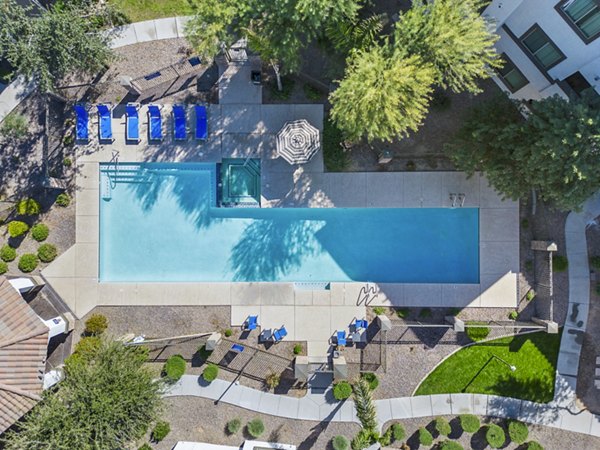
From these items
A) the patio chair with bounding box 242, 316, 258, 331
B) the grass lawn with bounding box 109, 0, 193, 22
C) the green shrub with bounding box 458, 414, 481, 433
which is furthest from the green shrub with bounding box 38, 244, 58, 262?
the green shrub with bounding box 458, 414, 481, 433

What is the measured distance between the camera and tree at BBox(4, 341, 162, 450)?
16.8 meters

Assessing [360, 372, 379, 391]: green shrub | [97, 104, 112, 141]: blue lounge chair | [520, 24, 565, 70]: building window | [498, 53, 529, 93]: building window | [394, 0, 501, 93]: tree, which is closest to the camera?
[394, 0, 501, 93]: tree

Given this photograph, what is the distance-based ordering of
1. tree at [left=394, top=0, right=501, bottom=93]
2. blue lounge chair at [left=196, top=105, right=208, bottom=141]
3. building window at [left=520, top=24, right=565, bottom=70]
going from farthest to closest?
blue lounge chair at [left=196, top=105, right=208, bottom=141]
building window at [left=520, top=24, right=565, bottom=70]
tree at [left=394, top=0, right=501, bottom=93]

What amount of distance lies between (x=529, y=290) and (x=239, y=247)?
14907 mm

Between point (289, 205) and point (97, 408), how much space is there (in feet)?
40.9

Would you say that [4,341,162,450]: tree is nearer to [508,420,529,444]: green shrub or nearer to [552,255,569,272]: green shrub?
[508,420,529,444]: green shrub

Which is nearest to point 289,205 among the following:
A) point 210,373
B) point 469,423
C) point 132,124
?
point 132,124

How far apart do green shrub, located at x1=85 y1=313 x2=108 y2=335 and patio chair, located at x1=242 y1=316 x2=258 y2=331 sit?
6999mm

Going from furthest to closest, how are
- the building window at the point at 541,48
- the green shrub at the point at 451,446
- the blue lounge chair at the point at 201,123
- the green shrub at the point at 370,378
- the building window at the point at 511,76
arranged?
the green shrub at the point at 370,378 < the blue lounge chair at the point at 201,123 < the green shrub at the point at 451,446 < the building window at the point at 511,76 < the building window at the point at 541,48

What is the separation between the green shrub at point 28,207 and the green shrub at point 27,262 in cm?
211

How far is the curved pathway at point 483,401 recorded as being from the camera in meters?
19.9

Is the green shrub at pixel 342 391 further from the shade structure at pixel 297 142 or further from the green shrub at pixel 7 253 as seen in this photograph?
the green shrub at pixel 7 253

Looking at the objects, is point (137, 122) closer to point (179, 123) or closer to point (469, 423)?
point (179, 123)

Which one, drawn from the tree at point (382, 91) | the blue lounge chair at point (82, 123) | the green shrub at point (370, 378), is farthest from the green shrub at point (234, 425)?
the blue lounge chair at point (82, 123)
